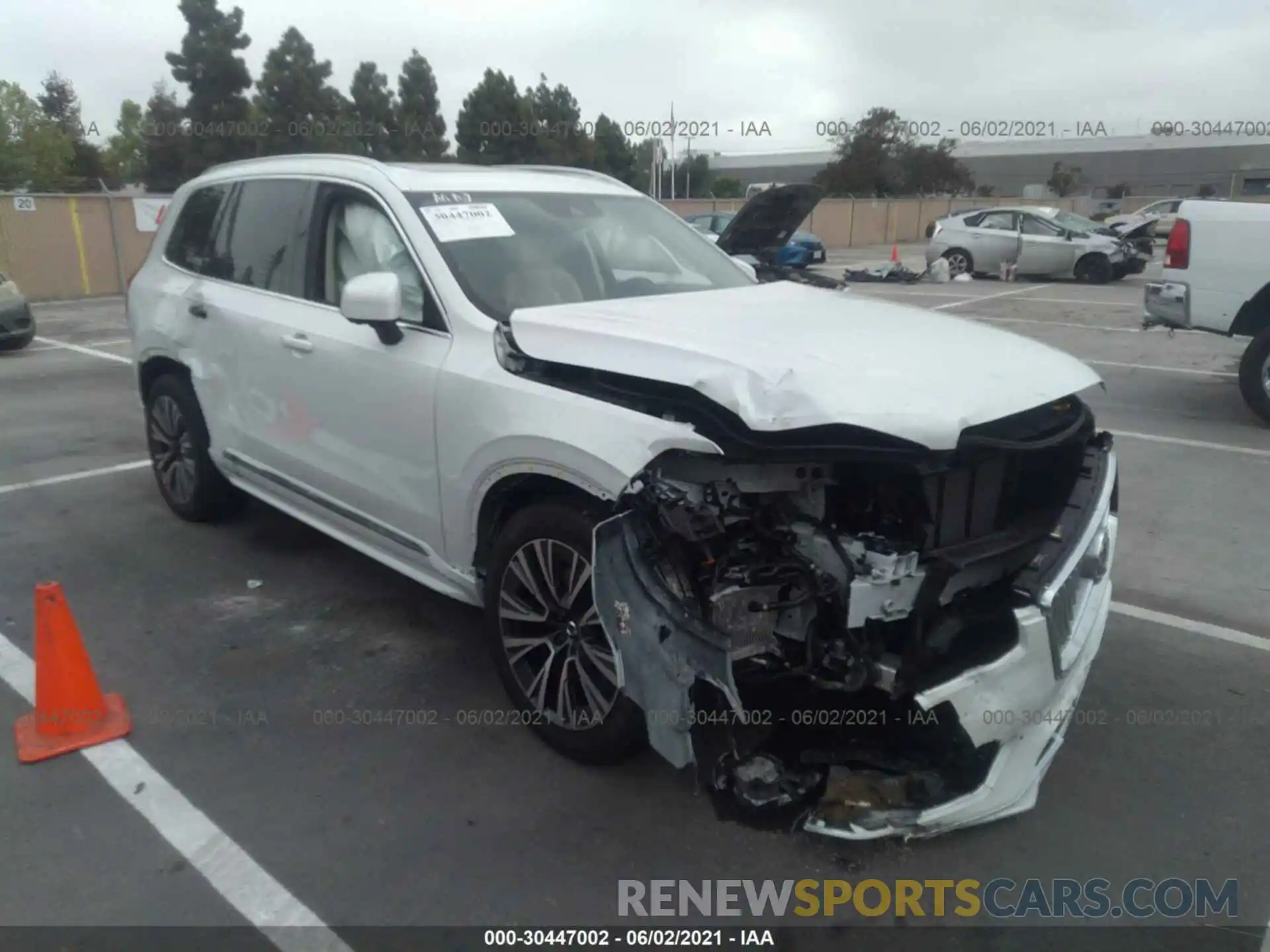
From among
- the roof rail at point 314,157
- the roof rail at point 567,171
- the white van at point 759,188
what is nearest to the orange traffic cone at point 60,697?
the roof rail at point 314,157

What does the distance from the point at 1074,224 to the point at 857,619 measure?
20.9 m

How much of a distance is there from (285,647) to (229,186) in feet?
8.24

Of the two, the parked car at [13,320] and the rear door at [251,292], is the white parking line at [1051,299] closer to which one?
the parked car at [13,320]

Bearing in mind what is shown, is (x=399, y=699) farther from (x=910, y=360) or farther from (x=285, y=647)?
(x=910, y=360)

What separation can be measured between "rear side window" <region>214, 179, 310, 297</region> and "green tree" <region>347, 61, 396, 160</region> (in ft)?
A: 128

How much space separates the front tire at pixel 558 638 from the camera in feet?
10.1

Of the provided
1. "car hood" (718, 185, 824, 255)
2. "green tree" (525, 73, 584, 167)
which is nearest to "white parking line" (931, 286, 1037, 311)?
"car hood" (718, 185, 824, 255)

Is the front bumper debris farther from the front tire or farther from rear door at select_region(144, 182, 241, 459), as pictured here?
rear door at select_region(144, 182, 241, 459)

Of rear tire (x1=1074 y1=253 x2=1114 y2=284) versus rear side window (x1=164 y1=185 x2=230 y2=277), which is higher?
rear side window (x1=164 y1=185 x2=230 y2=277)

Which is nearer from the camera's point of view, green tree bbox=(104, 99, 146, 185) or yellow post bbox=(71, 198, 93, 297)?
yellow post bbox=(71, 198, 93, 297)

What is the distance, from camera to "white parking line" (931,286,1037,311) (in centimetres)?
1623

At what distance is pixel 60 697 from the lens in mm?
3488

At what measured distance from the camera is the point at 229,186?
5.09m

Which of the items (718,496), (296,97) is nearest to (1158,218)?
(718,496)
